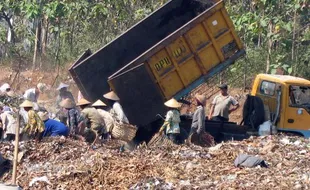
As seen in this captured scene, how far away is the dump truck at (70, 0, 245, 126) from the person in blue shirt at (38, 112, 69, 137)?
1.56 meters

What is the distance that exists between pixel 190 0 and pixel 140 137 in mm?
3460

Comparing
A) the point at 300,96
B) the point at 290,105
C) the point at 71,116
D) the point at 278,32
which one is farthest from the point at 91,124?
the point at 278,32

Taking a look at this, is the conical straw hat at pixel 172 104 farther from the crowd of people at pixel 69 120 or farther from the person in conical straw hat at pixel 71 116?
the person in conical straw hat at pixel 71 116

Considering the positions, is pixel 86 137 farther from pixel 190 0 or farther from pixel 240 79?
pixel 240 79

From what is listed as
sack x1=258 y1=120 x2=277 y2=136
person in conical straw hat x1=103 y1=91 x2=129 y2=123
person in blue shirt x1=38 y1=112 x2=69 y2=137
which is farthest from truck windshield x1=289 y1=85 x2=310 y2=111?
person in blue shirt x1=38 y1=112 x2=69 y2=137

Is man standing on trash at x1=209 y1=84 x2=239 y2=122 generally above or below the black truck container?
below

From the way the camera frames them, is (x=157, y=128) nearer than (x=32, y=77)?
Yes

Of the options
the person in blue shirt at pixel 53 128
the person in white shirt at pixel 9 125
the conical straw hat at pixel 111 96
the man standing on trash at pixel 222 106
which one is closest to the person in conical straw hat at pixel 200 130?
the man standing on trash at pixel 222 106

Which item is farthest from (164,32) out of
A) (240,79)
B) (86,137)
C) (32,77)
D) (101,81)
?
(32,77)

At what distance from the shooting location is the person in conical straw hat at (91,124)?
14.9m

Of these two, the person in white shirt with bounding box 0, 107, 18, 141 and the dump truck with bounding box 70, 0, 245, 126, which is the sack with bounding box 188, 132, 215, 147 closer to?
the dump truck with bounding box 70, 0, 245, 126

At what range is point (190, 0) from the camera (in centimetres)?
1816

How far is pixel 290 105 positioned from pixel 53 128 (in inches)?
198

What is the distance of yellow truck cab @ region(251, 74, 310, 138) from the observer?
16.7m
